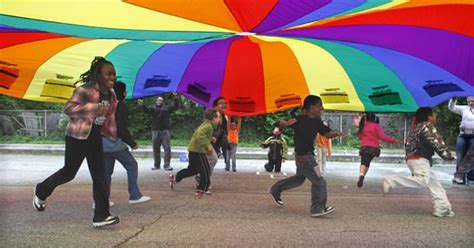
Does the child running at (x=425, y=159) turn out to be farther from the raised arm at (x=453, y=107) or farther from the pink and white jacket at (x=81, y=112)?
the pink and white jacket at (x=81, y=112)

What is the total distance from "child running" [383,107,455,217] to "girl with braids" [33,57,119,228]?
140 inches

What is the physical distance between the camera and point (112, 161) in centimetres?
615

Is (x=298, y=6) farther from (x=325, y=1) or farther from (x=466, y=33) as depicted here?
(x=466, y=33)

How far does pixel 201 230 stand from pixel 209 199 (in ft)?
6.47

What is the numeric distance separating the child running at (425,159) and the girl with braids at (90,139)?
3.54 metres

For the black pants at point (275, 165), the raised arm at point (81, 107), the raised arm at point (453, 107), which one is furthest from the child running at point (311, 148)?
the black pants at point (275, 165)

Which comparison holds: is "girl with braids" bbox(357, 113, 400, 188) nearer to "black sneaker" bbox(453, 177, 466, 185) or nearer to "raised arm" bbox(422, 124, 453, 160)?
"black sneaker" bbox(453, 177, 466, 185)

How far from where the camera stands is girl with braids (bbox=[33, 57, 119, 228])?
4855 mm

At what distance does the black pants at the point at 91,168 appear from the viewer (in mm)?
4895

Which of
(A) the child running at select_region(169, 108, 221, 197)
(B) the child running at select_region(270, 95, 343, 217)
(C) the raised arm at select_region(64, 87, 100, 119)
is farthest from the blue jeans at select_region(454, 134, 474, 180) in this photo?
(C) the raised arm at select_region(64, 87, 100, 119)

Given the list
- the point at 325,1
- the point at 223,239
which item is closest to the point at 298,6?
the point at 325,1

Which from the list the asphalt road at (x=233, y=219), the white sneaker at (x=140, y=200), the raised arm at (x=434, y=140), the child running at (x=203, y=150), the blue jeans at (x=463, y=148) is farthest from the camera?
the blue jeans at (x=463, y=148)

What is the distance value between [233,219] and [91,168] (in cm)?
171

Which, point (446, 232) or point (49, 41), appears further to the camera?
point (49, 41)
